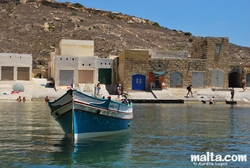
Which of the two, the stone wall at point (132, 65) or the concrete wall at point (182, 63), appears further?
the concrete wall at point (182, 63)

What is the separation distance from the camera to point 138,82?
42531 millimetres

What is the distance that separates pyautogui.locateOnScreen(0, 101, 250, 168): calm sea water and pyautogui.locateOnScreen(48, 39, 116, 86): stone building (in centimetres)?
2361

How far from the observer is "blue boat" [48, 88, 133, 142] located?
44.4ft

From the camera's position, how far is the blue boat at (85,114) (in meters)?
13.5

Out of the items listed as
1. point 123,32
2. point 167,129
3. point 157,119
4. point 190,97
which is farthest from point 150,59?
point 123,32

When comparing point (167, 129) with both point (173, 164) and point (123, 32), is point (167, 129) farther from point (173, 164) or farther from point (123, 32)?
point (123, 32)

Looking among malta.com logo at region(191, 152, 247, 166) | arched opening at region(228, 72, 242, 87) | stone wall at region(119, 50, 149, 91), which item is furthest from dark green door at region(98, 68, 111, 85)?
malta.com logo at region(191, 152, 247, 166)

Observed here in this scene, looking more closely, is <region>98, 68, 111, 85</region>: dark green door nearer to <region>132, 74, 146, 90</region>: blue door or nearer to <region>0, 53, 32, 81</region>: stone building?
<region>132, 74, 146, 90</region>: blue door

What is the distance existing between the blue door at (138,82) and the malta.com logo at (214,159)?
29.9 meters

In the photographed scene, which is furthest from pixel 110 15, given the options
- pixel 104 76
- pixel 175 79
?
pixel 175 79

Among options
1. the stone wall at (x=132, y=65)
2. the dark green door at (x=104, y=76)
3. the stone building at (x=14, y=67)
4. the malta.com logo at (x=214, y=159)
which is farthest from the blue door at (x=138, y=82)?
the malta.com logo at (x=214, y=159)

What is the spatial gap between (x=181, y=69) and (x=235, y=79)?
853 centimetres

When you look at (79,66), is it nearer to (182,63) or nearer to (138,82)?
(138,82)

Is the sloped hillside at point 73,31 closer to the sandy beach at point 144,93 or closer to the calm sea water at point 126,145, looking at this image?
the sandy beach at point 144,93
